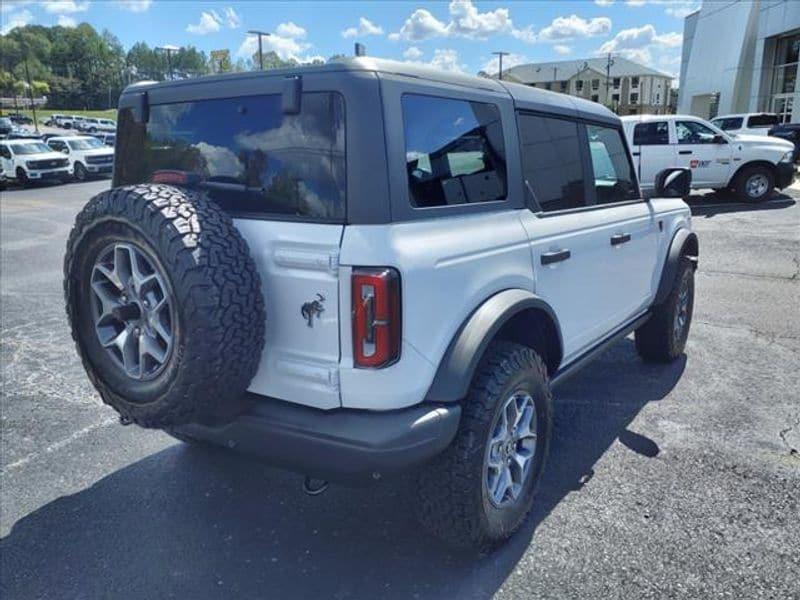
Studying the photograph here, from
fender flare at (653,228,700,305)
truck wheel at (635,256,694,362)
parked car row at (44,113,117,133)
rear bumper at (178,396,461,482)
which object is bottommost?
truck wheel at (635,256,694,362)

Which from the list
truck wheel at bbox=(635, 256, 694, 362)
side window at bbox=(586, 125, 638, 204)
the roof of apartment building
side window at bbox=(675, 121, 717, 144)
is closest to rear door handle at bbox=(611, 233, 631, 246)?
side window at bbox=(586, 125, 638, 204)

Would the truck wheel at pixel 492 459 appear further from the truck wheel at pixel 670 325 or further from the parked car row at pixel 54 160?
the parked car row at pixel 54 160

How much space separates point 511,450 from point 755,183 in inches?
531

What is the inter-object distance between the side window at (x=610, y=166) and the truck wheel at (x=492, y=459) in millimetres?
1477

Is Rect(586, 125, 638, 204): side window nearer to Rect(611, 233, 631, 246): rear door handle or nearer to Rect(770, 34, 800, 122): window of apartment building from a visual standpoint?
Rect(611, 233, 631, 246): rear door handle

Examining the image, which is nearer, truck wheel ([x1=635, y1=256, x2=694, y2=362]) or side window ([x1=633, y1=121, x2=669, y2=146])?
truck wheel ([x1=635, y1=256, x2=694, y2=362])

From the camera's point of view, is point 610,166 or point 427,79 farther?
point 610,166

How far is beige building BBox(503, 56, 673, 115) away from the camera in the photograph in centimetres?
10344

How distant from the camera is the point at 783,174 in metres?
13.5

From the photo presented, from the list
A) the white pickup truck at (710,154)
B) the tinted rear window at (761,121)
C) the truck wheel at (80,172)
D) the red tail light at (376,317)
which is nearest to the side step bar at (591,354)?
the red tail light at (376,317)

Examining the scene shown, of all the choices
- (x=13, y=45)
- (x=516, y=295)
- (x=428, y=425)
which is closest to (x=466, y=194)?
(x=516, y=295)

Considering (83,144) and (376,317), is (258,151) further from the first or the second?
(83,144)

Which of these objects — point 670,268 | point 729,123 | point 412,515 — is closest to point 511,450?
point 412,515

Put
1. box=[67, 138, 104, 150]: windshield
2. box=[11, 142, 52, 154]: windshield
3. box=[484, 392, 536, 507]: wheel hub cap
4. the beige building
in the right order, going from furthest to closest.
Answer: the beige building → box=[67, 138, 104, 150]: windshield → box=[11, 142, 52, 154]: windshield → box=[484, 392, 536, 507]: wheel hub cap
